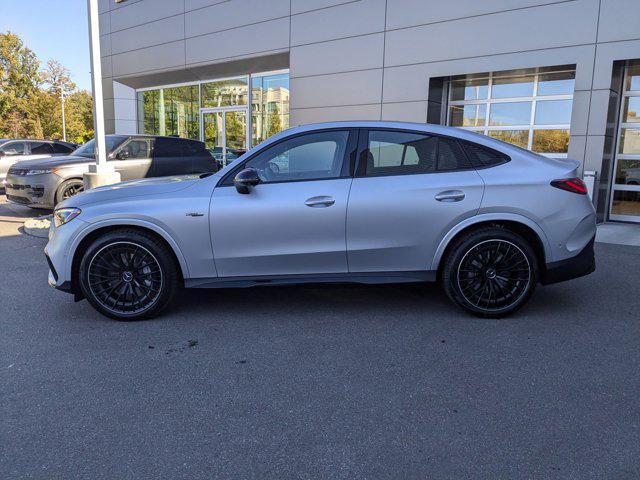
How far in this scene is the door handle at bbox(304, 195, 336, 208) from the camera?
4336 millimetres

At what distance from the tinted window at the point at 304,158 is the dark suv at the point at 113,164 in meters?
6.57

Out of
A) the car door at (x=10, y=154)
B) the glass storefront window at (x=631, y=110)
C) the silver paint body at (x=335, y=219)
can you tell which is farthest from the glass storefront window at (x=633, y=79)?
the car door at (x=10, y=154)

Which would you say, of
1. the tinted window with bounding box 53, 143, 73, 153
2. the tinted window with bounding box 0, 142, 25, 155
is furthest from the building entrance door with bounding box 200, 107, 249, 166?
the tinted window with bounding box 0, 142, 25, 155

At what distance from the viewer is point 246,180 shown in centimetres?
424

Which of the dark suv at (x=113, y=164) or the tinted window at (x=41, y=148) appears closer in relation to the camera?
the dark suv at (x=113, y=164)

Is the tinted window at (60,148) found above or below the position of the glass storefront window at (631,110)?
below

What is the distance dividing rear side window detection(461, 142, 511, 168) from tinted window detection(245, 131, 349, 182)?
3.56 ft

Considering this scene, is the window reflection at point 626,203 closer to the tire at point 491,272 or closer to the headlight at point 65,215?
the tire at point 491,272

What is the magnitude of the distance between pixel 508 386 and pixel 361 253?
164cm

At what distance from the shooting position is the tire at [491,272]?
440 centimetres

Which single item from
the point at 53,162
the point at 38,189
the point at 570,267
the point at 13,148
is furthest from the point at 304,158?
the point at 13,148

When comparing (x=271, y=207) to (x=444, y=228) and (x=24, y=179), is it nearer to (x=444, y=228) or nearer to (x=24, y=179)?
(x=444, y=228)

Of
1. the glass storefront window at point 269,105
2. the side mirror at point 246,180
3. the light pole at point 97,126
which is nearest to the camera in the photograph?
the side mirror at point 246,180

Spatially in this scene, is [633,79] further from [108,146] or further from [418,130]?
[108,146]
